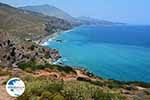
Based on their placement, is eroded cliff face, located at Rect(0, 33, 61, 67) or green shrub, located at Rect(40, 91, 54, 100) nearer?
green shrub, located at Rect(40, 91, 54, 100)

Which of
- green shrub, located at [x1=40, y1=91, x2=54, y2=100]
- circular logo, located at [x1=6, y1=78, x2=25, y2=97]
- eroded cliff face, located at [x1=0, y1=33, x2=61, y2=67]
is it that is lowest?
eroded cliff face, located at [x1=0, y1=33, x2=61, y2=67]

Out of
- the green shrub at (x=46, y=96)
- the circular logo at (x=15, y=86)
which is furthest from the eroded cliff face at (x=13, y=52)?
the circular logo at (x=15, y=86)

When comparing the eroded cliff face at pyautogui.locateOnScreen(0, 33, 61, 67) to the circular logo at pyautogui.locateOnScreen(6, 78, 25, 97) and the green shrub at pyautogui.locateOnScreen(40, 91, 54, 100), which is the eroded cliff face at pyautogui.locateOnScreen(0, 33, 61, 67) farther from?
the circular logo at pyautogui.locateOnScreen(6, 78, 25, 97)

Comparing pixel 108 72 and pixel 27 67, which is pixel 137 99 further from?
pixel 108 72

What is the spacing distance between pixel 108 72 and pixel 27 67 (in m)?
70.0

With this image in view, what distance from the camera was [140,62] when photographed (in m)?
129

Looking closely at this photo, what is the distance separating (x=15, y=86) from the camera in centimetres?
1321

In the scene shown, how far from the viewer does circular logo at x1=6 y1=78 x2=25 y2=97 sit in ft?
43.0

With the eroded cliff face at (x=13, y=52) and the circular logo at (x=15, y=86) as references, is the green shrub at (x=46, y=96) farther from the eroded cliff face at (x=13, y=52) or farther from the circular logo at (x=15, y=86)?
the eroded cliff face at (x=13, y=52)

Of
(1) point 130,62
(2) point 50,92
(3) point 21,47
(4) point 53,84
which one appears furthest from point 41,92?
(1) point 130,62

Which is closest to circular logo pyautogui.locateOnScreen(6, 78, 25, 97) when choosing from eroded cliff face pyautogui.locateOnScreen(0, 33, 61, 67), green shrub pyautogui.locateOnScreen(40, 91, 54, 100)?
green shrub pyautogui.locateOnScreen(40, 91, 54, 100)

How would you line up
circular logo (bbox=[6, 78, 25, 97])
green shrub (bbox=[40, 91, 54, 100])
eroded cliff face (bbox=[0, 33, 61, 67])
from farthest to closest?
eroded cliff face (bbox=[0, 33, 61, 67]), green shrub (bbox=[40, 91, 54, 100]), circular logo (bbox=[6, 78, 25, 97])

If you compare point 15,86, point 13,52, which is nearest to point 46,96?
point 15,86

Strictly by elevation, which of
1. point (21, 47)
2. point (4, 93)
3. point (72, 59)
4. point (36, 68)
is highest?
point (4, 93)
